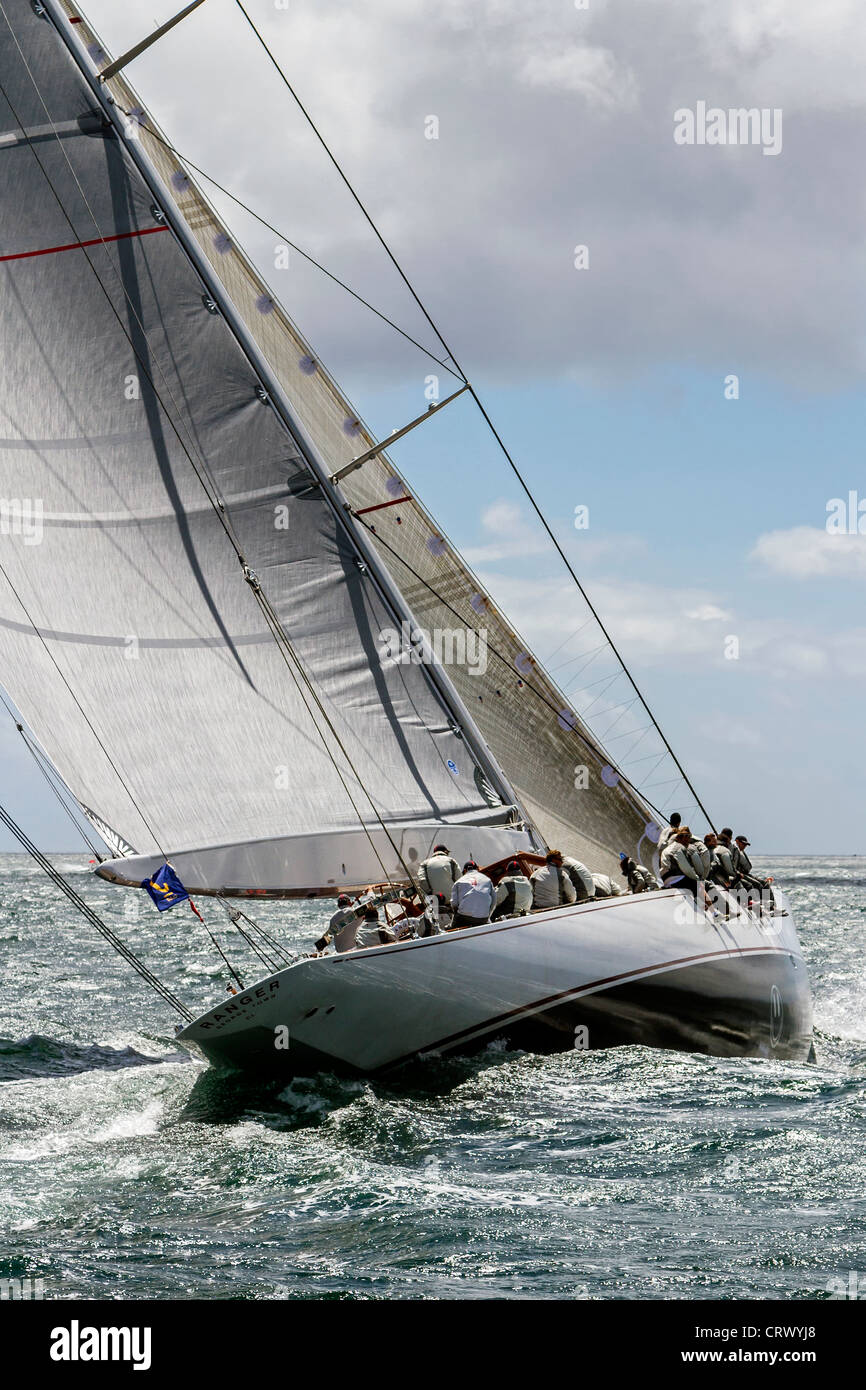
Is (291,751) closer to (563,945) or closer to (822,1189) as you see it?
(563,945)

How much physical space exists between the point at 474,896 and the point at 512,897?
52 centimetres

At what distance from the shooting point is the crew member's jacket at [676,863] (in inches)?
544

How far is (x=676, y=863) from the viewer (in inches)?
545

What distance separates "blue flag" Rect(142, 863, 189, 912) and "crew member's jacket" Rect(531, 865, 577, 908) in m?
3.14

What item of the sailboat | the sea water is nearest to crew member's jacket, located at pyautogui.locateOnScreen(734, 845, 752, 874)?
the sailboat

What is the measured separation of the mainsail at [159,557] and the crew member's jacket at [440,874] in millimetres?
700

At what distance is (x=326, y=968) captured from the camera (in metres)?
11.6

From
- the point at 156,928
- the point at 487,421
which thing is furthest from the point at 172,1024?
the point at 156,928

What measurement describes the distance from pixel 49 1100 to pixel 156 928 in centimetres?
2803

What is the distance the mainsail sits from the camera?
13977 mm

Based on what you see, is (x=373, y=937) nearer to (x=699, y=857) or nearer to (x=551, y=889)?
(x=551, y=889)

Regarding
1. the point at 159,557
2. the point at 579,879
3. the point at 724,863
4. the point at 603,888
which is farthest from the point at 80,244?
the point at 724,863

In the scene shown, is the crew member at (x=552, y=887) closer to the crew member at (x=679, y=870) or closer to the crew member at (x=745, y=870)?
the crew member at (x=679, y=870)
